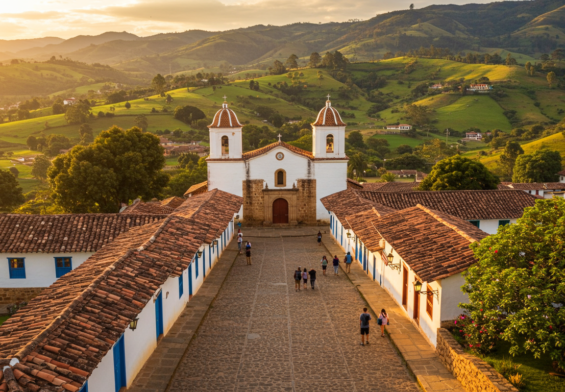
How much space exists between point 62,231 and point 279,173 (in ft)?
62.8

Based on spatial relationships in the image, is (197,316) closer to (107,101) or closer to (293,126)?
(293,126)

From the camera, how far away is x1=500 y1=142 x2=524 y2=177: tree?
8056 cm

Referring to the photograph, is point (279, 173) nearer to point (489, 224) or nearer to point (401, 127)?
point (489, 224)

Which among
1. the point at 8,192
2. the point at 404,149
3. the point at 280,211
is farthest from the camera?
the point at 404,149

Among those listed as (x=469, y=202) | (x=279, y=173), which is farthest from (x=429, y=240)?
(x=279, y=173)

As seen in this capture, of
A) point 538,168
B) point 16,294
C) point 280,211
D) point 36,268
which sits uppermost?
point 538,168

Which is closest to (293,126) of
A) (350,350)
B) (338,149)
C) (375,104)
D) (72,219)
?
(375,104)

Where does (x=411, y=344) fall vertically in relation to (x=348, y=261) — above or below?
below

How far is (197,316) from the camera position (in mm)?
18031

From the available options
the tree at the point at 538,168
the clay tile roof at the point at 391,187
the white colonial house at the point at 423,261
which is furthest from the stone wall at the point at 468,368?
the tree at the point at 538,168

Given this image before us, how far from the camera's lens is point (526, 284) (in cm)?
1097

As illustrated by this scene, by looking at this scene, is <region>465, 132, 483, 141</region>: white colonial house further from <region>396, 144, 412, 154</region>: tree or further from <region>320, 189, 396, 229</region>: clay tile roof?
<region>320, 189, 396, 229</region>: clay tile roof

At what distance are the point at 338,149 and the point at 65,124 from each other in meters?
82.0

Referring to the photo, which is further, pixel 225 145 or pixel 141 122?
pixel 141 122
